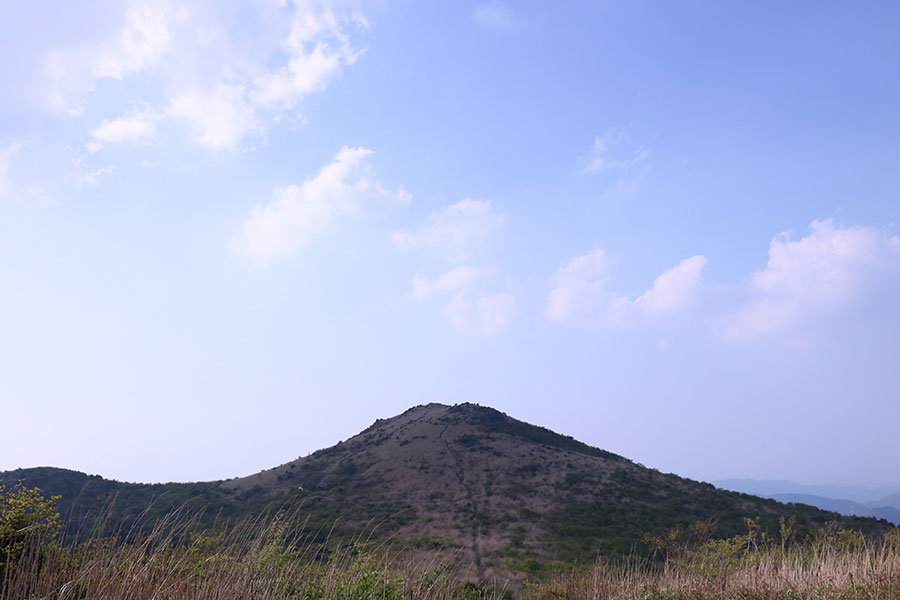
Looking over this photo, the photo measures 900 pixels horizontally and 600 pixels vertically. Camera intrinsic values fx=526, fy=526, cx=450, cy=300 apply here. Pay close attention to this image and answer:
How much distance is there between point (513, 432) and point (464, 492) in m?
Result: 20.7

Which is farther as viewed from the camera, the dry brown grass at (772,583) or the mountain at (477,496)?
the mountain at (477,496)

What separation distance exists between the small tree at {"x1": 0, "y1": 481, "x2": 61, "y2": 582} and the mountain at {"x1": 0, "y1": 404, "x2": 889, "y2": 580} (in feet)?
57.9

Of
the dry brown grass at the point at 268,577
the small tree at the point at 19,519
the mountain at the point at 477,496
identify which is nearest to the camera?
the dry brown grass at the point at 268,577

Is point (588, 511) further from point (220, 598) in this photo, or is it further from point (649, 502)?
point (220, 598)

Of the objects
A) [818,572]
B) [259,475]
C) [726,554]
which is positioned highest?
[818,572]

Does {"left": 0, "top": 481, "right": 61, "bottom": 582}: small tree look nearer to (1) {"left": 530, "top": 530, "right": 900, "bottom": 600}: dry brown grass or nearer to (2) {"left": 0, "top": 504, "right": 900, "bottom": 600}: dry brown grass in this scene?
(2) {"left": 0, "top": 504, "right": 900, "bottom": 600}: dry brown grass

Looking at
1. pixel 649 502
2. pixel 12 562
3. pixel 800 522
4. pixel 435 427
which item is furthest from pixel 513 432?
pixel 12 562

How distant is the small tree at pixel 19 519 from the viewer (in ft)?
23.8

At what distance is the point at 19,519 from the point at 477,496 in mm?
39727

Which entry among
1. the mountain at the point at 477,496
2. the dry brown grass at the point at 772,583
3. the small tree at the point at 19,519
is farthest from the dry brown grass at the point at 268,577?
the mountain at the point at 477,496

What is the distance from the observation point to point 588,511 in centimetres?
3891

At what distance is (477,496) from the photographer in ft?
144

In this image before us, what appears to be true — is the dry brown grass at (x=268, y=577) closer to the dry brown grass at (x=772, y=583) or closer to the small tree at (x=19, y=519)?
the dry brown grass at (x=772, y=583)

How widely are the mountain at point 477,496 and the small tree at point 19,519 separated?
694 inches
